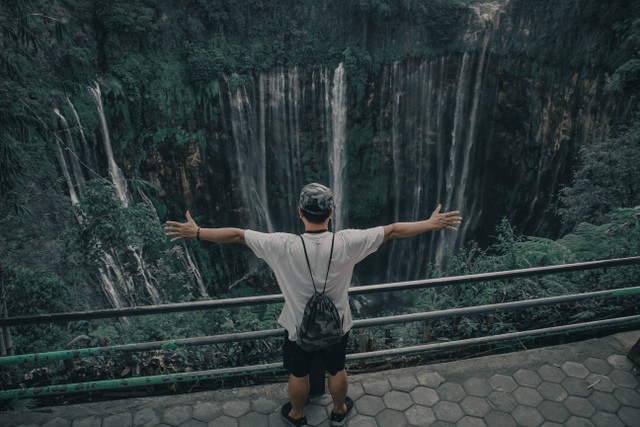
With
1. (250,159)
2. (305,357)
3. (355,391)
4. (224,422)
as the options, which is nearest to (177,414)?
(224,422)

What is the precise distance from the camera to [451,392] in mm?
3240

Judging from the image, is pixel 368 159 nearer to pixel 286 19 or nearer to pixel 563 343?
pixel 286 19

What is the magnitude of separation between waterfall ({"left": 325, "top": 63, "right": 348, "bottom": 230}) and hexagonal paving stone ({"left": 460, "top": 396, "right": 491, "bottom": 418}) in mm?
13570

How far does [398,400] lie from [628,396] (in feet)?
5.82

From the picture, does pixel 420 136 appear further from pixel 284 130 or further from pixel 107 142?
pixel 107 142

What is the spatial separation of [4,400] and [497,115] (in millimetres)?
16243

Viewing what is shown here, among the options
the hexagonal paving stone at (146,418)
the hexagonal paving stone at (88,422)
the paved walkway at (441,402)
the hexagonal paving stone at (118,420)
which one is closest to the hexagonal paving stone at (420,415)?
the paved walkway at (441,402)

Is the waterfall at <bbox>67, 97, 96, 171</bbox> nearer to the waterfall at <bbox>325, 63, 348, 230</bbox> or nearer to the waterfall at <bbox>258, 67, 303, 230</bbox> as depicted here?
the waterfall at <bbox>258, 67, 303, 230</bbox>

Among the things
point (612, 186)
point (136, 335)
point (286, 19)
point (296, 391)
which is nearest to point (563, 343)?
point (296, 391)

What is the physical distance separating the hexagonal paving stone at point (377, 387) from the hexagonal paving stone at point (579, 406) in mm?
1331

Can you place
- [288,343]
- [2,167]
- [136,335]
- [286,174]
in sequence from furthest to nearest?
[286,174] → [136,335] → [2,167] → [288,343]

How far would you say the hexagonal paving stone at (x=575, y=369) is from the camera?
11.2ft

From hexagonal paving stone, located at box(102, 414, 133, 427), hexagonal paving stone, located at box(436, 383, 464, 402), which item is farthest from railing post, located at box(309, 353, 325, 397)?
hexagonal paving stone, located at box(102, 414, 133, 427)

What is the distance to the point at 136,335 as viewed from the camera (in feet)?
16.2
